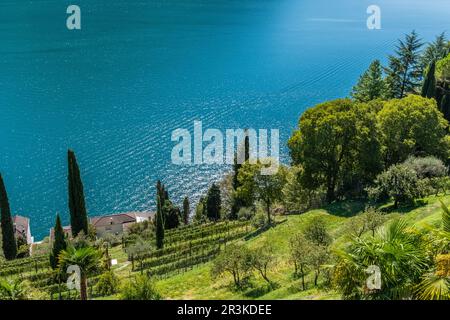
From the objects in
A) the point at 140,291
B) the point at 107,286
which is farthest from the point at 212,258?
the point at 140,291

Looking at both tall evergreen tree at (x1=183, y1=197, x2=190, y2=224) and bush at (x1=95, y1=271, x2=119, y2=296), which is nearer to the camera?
bush at (x1=95, y1=271, x2=119, y2=296)

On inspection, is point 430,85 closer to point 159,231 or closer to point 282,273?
point 159,231

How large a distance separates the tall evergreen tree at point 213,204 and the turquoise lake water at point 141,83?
906 cm

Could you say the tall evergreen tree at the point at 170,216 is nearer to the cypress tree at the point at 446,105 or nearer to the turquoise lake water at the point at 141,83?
the turquoise lake water at the point at 141,83

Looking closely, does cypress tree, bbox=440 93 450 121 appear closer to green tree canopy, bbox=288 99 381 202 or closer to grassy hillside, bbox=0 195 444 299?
green tree canopy, bbox=288 99 381 202

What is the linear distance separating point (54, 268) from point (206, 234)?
15.6 m

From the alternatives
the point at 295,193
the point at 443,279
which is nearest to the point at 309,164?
the point at 295,193

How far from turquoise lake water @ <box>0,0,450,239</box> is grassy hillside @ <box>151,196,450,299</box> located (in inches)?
1569

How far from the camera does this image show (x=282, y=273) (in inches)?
1157

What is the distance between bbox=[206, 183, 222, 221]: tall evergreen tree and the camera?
226ft

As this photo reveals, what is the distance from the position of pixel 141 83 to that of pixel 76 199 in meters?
64.0

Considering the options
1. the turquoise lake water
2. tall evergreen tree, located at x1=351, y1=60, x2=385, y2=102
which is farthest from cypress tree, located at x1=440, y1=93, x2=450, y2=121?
the turquoise lake water
